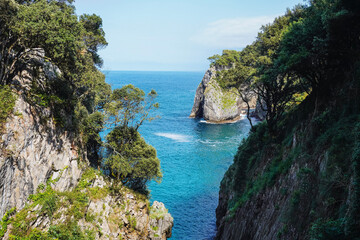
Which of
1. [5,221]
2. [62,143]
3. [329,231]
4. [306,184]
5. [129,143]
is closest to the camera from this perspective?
[329,231]

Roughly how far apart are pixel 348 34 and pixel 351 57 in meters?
1.72

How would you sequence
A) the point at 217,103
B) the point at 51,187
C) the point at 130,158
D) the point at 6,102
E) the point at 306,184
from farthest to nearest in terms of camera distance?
the point at 217,103 → the point at 130,158 → the point at 51,187 → the point at 6,102 → the point at 306,184

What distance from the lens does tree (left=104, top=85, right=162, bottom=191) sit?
33.8 meters

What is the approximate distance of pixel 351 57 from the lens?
17406 millimetres

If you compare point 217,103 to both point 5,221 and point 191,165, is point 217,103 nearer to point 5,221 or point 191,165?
point 191,165

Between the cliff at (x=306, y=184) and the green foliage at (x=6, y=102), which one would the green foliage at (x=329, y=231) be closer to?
the cliff at (x=306, y=184)

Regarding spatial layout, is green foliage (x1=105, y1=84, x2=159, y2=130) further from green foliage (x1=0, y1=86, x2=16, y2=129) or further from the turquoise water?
green foliage (x1=0, y1=86, x2=16, y2=129)

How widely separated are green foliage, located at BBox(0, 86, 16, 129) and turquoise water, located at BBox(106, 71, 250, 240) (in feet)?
63.9

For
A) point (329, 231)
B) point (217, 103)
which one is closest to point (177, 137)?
point (217, 103)

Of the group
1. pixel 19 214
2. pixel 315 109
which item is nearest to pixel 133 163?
pixel 19 214

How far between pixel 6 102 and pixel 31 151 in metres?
4.78

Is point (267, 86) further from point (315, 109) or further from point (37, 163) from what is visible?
point (37, 163)

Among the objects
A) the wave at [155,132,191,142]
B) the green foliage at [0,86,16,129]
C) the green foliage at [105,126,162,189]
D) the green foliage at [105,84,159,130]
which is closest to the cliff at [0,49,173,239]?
the green foliage at [0,86,16,129]

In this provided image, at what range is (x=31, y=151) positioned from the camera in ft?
72.3
